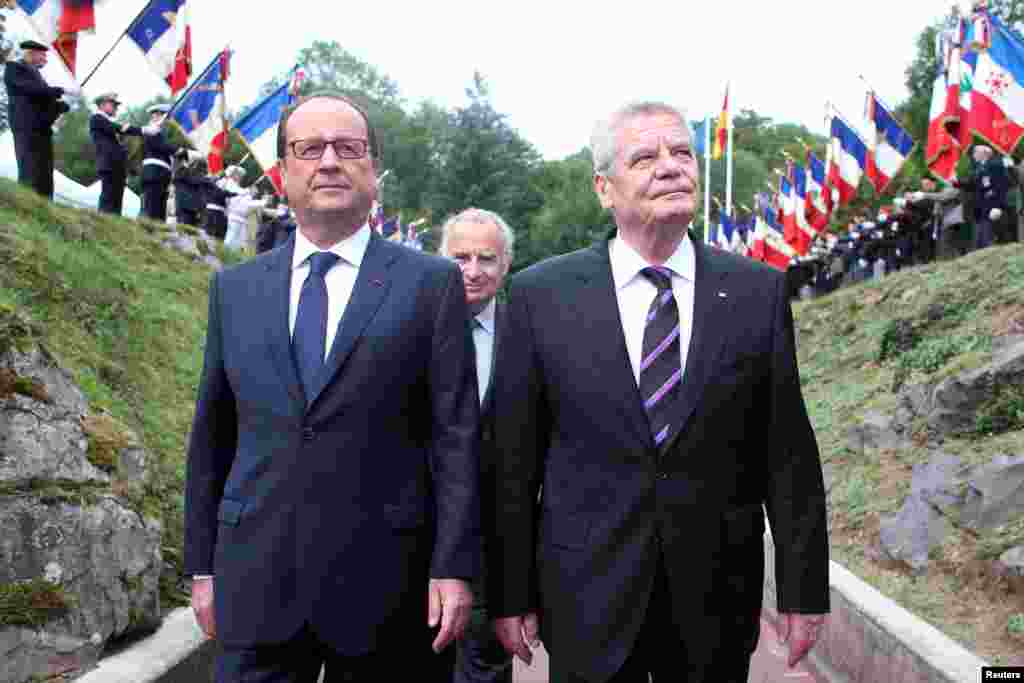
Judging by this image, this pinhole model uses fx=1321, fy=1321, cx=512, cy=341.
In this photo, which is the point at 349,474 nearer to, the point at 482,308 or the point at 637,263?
the point at 637,263

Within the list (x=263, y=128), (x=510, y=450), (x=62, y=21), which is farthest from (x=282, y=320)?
(x=263, y=128)

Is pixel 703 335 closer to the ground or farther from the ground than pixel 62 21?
closer to the ground

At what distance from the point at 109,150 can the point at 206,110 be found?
16.8ft

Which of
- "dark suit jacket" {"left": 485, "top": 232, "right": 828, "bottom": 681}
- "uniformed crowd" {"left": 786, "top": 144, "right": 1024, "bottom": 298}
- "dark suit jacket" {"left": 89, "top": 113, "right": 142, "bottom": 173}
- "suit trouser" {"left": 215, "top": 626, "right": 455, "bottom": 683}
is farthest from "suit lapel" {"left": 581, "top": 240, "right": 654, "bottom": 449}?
"uniformed crowd" {"left": 786, "top": 144, "right": 1024, "bottom": 298}

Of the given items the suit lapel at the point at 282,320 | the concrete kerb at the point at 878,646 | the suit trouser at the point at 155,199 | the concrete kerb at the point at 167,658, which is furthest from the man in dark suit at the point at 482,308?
the suit trouser at the point at 155,199

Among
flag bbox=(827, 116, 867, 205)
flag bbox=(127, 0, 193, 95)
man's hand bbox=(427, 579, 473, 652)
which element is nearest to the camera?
man's hand bbox=(427, 579, 473, 652)

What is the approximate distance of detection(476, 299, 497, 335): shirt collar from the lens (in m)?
5.50

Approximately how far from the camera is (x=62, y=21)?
1532 centimetres

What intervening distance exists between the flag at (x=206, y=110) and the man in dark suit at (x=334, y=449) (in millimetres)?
18053

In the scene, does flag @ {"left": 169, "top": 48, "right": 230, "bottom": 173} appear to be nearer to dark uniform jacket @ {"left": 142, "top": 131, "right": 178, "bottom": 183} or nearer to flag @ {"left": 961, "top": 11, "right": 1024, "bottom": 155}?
dark uniform jacket @ {"left": 142, "top": 131, "right": 178, "bottom": 183}

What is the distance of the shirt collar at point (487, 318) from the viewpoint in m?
5.50

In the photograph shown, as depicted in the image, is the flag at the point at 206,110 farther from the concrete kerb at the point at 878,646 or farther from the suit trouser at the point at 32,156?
the concrete kerb at the point at 878,646

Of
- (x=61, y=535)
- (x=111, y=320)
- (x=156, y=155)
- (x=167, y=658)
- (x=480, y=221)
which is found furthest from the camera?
(x=156, y=155)

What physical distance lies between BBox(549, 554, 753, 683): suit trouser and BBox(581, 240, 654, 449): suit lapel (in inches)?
15.5
